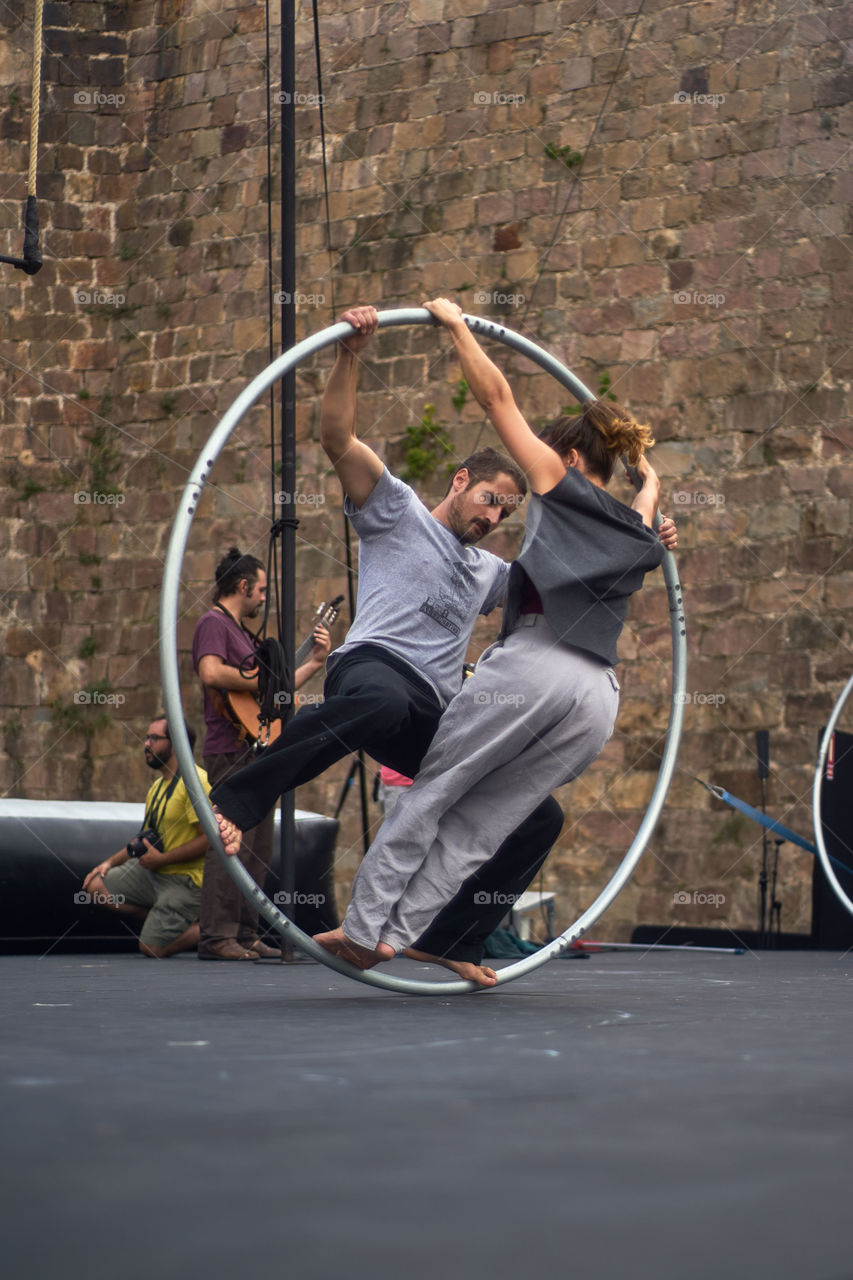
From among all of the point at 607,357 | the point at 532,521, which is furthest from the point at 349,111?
the point at 532,521

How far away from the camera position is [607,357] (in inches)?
381

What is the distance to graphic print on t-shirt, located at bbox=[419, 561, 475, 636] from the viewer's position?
3.79 m

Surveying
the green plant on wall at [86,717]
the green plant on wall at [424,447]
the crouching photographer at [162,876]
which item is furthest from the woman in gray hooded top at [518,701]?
the green plant on wall at [86,717]

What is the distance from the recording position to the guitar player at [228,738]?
591 cm

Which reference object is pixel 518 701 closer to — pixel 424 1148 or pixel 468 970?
pixel 468 970

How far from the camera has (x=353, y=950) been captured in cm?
368

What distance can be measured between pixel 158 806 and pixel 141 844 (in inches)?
7.4

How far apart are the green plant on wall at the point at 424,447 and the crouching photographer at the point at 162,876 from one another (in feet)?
13.9

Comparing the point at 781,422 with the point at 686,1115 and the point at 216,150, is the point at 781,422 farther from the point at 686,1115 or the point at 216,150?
the point at 686,1115

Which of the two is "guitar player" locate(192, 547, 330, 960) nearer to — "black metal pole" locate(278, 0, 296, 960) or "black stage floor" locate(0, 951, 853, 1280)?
"black metal pole" locate(278, 0, 296, 960)

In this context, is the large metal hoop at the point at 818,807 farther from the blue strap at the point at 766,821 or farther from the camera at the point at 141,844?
the camera at the point at 141,844

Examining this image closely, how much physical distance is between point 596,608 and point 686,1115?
2.04 meters

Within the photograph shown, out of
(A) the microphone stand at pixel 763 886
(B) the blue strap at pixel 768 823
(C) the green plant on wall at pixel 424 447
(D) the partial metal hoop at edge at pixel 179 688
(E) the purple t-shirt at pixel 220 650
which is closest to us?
(D) the partial metal hoop at edge at pixel 179 688

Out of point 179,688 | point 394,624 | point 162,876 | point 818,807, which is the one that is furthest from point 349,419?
point 818,807
